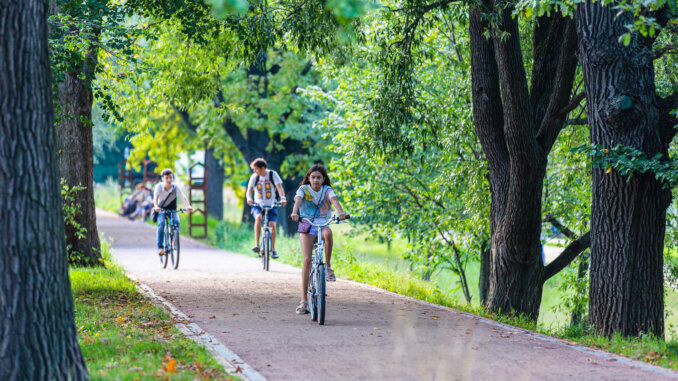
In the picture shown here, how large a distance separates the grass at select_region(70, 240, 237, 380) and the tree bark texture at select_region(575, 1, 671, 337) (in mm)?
4995

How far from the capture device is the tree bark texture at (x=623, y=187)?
30.1ft

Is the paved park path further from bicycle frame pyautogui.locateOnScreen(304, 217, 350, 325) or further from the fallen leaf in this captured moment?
the fallen leaf

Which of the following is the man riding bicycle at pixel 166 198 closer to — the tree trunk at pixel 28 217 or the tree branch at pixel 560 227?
the tree branch at pixel 560 227

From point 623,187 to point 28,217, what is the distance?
6.64 m

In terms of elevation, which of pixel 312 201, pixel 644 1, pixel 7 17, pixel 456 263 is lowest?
pixel 456 263

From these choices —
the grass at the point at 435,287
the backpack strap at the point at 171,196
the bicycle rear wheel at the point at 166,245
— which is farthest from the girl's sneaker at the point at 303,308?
the bicycle rear wheel at the point at 166,245

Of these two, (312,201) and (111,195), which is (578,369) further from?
(111,195)

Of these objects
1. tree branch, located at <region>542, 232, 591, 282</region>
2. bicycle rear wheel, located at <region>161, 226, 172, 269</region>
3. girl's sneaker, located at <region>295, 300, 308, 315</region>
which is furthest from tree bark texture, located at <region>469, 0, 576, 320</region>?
bicycle rear wheel, located at <region>161, 226, 172, 269</region>

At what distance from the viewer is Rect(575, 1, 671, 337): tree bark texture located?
9.16m

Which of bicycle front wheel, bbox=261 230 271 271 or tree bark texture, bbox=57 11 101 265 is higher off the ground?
tree bark texture, bbox=57 11 101 265

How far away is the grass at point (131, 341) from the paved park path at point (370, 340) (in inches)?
16.9

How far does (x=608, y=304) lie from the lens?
9484 millimetres

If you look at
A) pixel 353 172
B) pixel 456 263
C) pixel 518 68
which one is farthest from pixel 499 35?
pixel 456 263

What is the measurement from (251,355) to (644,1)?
4447 millimetres
